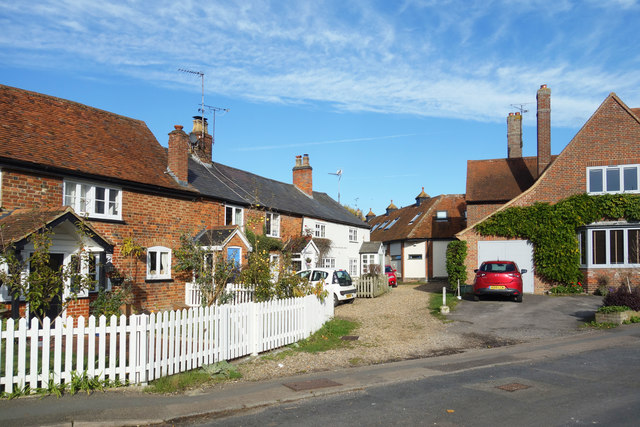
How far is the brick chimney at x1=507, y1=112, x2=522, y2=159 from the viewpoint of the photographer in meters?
32.4

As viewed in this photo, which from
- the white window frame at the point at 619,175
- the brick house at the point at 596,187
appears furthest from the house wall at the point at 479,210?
the white window frame at the point at 619,175

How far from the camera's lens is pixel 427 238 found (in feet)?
123

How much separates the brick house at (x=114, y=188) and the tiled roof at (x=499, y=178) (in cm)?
1347

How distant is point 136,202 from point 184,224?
2.53 m

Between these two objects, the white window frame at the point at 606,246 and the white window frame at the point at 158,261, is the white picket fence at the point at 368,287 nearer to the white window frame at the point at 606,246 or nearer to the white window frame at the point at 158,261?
the white window frame at the point at 606,246

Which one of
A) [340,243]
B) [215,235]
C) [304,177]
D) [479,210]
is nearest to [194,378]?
[215,235]

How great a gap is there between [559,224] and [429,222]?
51.5ft

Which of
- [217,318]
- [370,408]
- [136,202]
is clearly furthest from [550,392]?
[136,202]

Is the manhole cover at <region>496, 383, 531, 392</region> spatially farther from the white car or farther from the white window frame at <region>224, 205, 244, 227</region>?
the white window frame at <region>224, 205, 244, 227</region>

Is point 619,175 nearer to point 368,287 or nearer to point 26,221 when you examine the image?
point 368,287

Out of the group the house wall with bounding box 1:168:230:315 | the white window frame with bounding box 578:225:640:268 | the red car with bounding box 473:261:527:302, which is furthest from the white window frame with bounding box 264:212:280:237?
the white window frame with bounding box 578:225:640:268

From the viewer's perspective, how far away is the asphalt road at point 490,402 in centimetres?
653

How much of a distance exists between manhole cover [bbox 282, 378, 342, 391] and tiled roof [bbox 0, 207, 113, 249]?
6367 millimetres

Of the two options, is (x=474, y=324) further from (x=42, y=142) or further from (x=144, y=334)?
(x=42, y=142)
